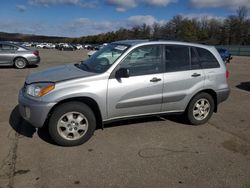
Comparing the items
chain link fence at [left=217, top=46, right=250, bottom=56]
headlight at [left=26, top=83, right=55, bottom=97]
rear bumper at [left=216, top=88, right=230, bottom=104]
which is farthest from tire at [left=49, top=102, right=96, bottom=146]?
chain link fence at [left=217, top=46, right=250, bottom=56]

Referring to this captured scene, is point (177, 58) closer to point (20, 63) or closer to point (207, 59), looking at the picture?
point (207, 59)

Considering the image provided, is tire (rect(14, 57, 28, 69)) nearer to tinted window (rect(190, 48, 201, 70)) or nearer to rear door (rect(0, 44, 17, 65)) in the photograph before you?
rear door (rect(0, 44, 17, 65))

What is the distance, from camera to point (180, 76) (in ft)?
17.7

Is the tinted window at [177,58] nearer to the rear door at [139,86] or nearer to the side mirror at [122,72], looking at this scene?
the rear door at [139,86]

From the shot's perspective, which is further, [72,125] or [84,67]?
[84,67]

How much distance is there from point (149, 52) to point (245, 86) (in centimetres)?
734

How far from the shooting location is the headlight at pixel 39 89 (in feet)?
14.6

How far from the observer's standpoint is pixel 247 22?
80.4 metres

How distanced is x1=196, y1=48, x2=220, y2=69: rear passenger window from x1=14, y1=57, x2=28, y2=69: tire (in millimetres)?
12516

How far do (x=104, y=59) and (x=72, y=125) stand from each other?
143 cm

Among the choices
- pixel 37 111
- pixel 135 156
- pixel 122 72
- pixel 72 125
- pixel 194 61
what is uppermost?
pixel 194 61

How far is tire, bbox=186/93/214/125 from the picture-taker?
572 cm

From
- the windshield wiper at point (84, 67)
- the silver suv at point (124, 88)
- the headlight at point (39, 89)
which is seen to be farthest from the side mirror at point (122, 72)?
the headlight at point (39, 89)

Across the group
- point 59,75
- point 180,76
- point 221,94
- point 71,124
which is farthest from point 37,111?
point 221,94
